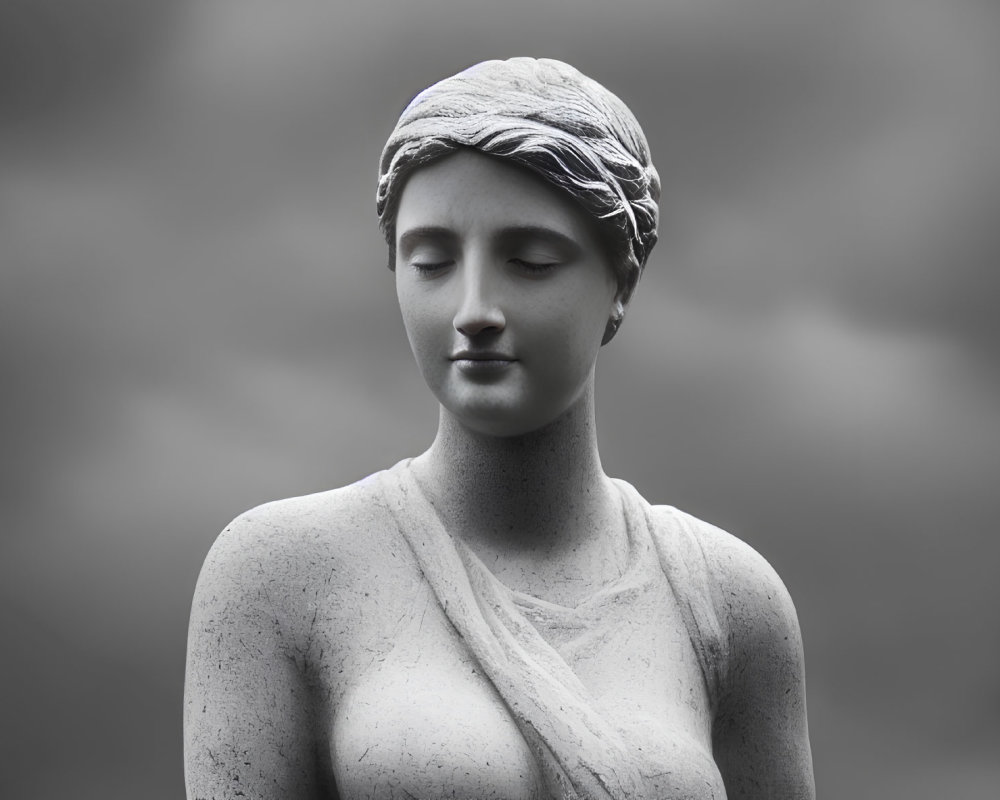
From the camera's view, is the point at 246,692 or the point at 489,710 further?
the point at 246,692

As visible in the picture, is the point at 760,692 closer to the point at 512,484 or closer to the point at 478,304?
the point at 512,484

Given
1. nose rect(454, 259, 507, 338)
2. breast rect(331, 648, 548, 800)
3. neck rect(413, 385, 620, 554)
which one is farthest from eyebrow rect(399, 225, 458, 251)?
breast rect(331, 648, 548, 800)

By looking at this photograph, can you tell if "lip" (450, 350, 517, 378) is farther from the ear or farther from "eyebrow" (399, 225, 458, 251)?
the ear

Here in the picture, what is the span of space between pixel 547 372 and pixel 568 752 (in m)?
1.17

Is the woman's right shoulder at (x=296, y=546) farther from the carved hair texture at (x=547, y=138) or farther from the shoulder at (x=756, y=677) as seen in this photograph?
the shoulder at (x=756, y=677)

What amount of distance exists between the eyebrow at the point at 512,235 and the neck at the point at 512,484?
63 cm

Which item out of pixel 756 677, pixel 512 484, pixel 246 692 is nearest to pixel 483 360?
pixel 512 484

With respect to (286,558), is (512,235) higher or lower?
higher

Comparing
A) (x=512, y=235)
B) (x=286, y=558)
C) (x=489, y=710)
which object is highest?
(x=512, y=235)

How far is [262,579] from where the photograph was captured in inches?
225

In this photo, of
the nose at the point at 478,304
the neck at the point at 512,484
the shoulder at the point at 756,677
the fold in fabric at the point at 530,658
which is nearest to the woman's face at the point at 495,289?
the nose at the point at 478,304

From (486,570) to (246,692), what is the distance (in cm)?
87

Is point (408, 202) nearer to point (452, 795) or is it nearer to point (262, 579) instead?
point (262, 579)

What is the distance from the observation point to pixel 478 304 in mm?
5520
